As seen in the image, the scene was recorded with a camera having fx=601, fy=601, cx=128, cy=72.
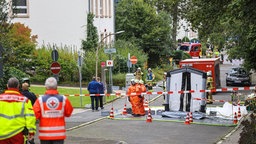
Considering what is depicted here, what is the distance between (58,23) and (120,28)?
951cm

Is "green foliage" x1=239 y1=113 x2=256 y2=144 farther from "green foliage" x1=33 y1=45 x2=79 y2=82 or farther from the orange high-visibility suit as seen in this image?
"green foliage" x1=33 y1=45 x2=79 y2=82

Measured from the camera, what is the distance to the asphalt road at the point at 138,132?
16.4 m

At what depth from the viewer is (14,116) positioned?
9234 millimetres

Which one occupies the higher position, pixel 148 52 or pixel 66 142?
pixel 148 52

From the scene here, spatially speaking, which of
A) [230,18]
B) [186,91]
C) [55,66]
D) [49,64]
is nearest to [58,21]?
[49,64]

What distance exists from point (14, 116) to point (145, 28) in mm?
48503

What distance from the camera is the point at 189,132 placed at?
1838 centimetres

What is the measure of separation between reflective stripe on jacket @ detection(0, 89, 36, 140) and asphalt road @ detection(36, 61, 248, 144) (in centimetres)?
640

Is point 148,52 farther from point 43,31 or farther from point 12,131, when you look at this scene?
point 12,131

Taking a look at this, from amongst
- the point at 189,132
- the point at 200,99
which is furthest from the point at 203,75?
the point at 189,132

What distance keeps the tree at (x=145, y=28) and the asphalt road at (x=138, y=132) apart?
1351 inches

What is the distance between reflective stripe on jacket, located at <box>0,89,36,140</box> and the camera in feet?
30.2

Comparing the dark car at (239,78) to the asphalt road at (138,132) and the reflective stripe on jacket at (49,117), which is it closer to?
the asphalt road at (138,132)

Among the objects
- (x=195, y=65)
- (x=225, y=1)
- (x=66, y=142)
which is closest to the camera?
(x=66, y=142)
